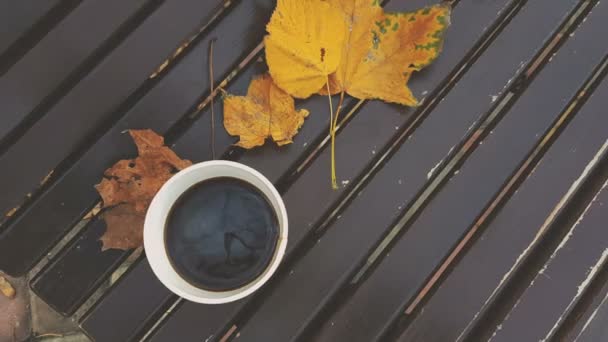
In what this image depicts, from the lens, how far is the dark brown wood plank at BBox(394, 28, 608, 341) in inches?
30.2

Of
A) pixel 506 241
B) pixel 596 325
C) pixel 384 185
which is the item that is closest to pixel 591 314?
pixel 596 325

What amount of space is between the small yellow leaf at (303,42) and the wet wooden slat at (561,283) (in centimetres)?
46

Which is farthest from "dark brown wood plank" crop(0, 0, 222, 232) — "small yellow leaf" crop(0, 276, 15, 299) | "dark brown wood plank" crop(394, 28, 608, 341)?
"dark brown wood plank" crop(394, 28, 608, 341)

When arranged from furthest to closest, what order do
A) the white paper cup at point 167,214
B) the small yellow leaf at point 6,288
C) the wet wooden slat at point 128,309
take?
the small yellow leaf at point 6,288, the wet wooden slat at point 128,309, the white paper cup at point 167,214

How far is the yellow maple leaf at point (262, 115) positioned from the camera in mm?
748

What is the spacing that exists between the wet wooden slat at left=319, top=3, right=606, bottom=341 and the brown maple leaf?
0.95 feet

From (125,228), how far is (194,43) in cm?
30

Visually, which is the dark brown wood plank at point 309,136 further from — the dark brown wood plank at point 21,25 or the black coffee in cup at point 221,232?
the dark brown wood plank at point 21,25

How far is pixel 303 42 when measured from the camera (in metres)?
0.71

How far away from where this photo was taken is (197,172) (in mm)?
652

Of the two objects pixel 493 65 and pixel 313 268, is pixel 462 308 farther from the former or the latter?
pixel 493 65

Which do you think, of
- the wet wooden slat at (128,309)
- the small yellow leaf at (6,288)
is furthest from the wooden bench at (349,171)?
the small yellow leaf at (6,288)

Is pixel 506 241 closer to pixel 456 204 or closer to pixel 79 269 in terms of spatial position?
pixel 456 204

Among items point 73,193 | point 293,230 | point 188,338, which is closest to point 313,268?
point 293,230
